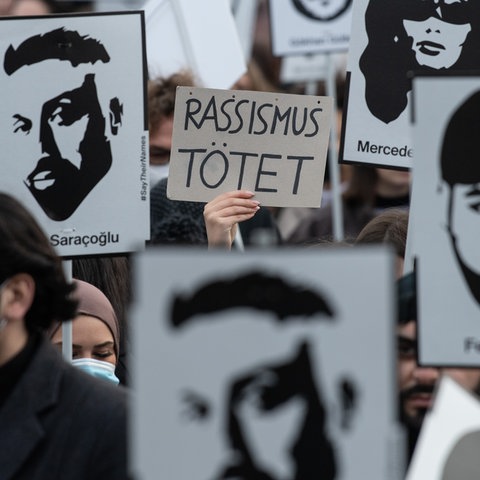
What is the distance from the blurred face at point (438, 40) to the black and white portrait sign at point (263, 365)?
2.57 m

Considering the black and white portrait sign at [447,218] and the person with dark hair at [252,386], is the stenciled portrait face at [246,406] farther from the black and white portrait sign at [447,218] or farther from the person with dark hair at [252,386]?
the black and white portrait sign at [447,218]

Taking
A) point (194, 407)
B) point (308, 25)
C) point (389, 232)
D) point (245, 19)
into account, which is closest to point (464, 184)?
point (194, 407)

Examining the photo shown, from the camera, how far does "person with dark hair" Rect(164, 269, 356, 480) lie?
2.56 m

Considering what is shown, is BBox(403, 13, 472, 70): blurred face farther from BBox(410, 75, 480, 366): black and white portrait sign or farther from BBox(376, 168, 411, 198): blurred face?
BBox(376, 168, 411, 198): blurred face

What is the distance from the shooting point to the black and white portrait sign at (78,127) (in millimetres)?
4617

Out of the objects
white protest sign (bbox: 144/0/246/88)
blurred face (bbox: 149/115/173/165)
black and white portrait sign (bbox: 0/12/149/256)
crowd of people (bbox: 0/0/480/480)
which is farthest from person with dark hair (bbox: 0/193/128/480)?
white protest sign (bbox: 144/0/246/88)

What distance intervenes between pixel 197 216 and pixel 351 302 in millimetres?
3099

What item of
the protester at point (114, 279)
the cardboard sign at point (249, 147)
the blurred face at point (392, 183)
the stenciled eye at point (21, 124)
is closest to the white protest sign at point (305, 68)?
the blurred face at point (392, 183)

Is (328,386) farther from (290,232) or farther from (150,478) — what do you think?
(290,232)

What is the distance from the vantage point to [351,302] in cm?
259

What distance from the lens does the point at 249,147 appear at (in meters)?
4.77

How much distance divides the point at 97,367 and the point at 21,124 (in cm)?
80

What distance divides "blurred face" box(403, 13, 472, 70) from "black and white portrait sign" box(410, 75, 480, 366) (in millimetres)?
1686

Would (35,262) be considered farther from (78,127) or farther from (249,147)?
(249,147)
